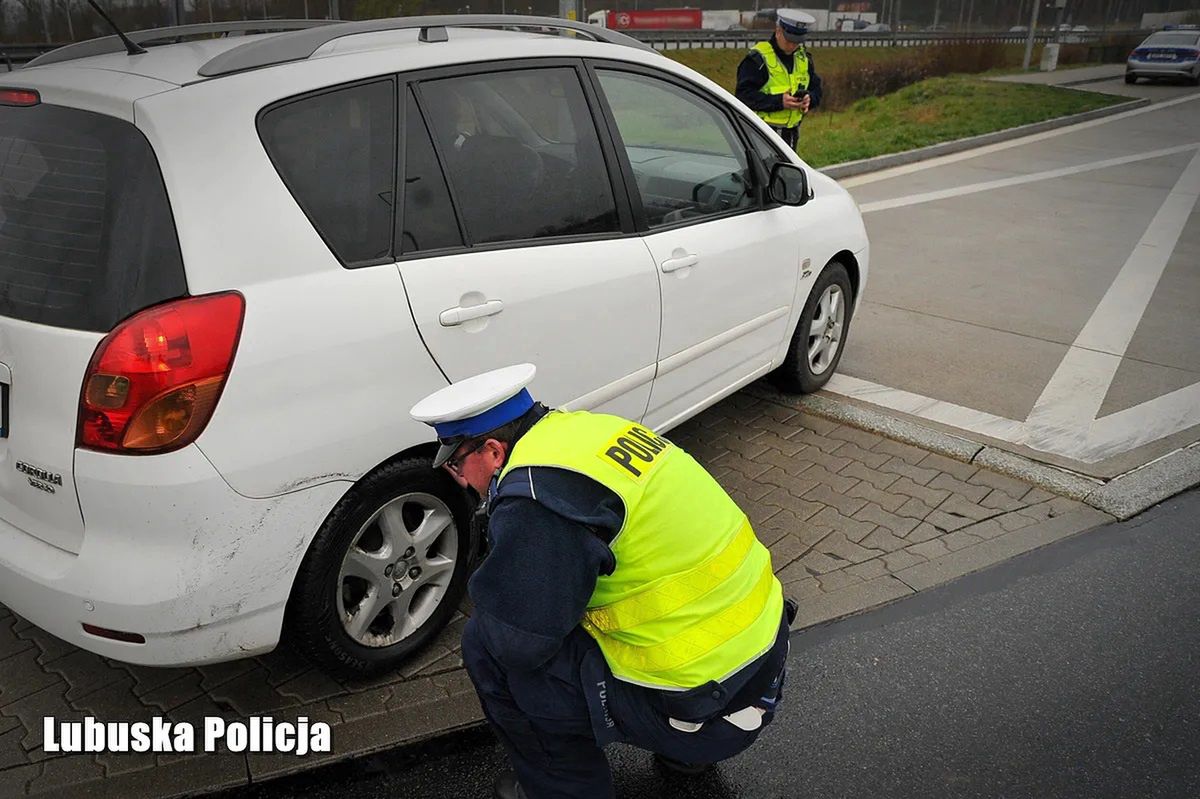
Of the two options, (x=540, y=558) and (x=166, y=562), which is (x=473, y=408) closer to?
(x=540, y=558)

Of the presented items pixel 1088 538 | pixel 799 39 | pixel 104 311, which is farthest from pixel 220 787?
pixel 799 39

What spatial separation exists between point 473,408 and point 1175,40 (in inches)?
1316

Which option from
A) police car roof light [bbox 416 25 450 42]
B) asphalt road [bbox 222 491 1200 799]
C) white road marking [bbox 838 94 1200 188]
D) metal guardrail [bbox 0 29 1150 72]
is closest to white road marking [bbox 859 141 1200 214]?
white road marking [bbox 838 94 1200 188]

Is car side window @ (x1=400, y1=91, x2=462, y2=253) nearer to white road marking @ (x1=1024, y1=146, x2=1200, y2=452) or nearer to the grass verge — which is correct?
white road marking @ (x1=1024, y1=146, x2=1200, y2=452)

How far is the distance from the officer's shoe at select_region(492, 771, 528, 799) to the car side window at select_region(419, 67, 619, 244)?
4.85 ft

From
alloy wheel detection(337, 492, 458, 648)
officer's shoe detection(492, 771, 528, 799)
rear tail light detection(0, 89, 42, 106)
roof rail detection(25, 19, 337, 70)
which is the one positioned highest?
roof rail detection(25, 19, 337, 70)

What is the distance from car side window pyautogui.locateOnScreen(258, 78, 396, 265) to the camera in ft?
8.25

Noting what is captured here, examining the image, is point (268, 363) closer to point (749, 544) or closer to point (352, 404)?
point (352, 404)

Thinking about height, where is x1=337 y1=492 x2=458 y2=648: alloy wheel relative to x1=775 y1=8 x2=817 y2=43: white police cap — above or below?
below

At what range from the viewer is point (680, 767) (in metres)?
2.59

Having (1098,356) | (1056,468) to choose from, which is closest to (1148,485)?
(1056,468)

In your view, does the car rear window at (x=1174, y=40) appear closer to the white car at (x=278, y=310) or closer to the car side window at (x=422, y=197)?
the white car at (x=278, y=310)

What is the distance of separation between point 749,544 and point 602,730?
50 cm

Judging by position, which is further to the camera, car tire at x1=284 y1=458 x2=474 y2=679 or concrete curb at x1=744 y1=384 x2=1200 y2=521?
concrete curb at x1=744 y1=384 x2=1200 y2=521
